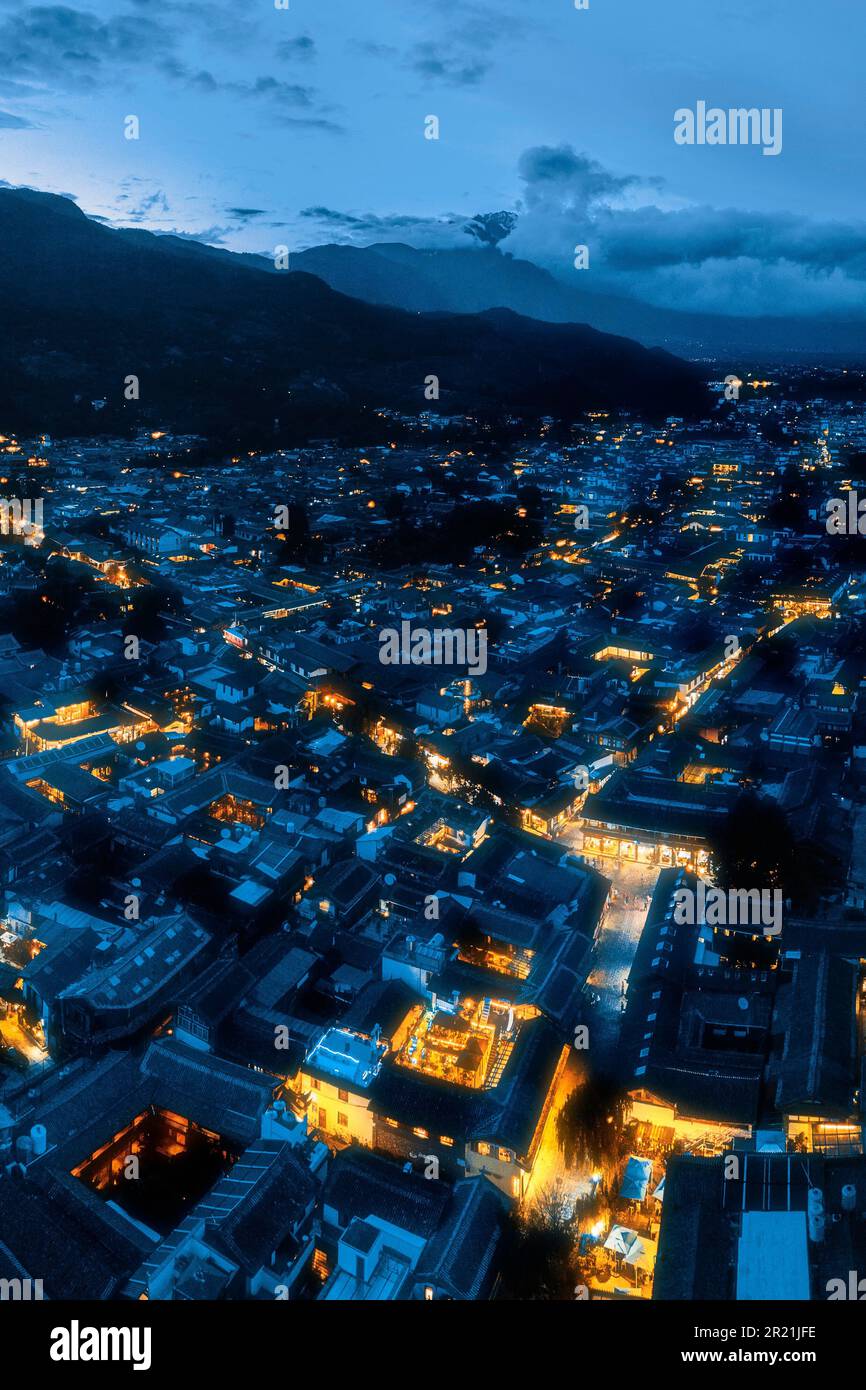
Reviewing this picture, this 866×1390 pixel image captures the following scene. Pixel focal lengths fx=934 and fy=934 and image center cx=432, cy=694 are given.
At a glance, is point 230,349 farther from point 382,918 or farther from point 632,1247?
point 632,1247

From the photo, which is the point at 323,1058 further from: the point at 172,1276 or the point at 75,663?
the point at 75,663

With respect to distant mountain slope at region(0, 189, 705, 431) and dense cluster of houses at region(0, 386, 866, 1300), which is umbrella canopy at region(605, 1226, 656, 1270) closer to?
dense cluster of houses at region(0, 386, 866, 1300)

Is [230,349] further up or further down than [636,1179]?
further up

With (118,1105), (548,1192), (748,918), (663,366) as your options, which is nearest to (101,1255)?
(118,1105)

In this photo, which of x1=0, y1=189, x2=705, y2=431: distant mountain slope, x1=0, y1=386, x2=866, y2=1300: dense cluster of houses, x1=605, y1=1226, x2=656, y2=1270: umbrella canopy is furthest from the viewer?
x1=0, y1=189, x2=705, y2=431: distant mountain slope

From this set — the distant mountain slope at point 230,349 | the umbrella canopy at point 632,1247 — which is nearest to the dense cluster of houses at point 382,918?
the umbrella canopy at point 632,1247

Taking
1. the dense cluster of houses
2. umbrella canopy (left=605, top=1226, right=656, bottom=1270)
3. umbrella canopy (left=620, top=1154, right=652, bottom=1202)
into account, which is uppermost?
the dense cluster of houses

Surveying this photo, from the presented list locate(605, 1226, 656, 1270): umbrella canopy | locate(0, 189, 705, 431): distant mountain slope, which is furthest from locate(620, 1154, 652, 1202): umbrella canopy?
locate(0, 189, 705, 431): distant mountain slope

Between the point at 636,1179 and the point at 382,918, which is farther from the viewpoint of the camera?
the point at 382,918

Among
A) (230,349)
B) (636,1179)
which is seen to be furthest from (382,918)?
(230,349)

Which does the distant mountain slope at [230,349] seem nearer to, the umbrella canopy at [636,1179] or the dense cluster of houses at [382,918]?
the dense cluster of houses at [382,918]
